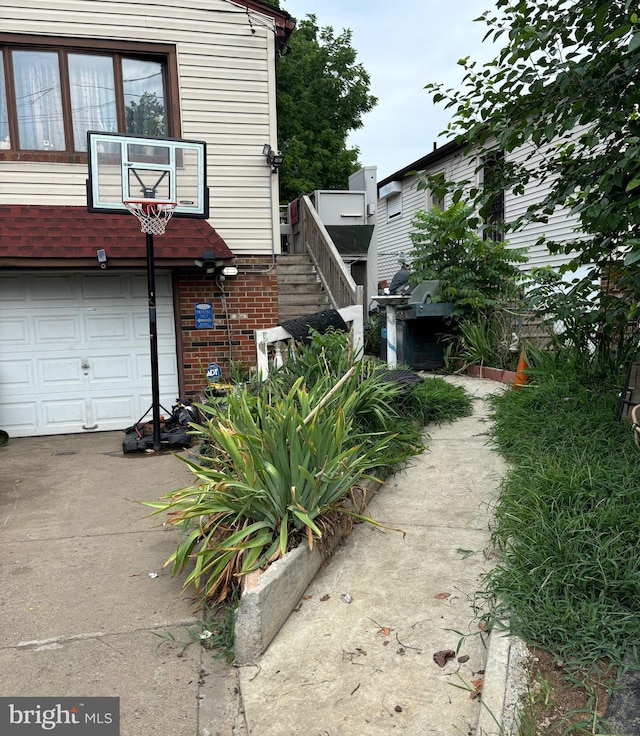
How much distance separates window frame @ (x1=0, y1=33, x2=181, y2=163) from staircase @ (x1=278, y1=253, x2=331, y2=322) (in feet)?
9.72

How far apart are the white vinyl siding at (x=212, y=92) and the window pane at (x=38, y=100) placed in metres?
0.31

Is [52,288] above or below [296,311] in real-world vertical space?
above

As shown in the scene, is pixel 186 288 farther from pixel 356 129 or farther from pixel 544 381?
pixel 356 129

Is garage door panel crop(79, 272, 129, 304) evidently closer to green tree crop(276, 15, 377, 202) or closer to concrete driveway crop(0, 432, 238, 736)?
concrete driveway crop(0, 432, 238, 736)

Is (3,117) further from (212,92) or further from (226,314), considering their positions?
(226,314)

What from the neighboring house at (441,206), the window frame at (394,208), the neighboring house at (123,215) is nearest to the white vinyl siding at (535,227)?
the neighboring house at (441,206)

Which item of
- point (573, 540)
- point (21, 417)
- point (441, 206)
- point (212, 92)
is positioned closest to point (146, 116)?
point (212, 92)

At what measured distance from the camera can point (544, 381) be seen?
226 inches

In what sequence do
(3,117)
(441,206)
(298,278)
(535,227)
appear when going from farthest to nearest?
1. (441,206)
2. (535,227)
3. (298,278)
4. (3,117)

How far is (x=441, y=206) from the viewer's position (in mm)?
16062

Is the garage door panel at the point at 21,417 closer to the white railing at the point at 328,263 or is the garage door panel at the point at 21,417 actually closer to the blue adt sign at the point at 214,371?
the blue adt sign at the point at 214,371

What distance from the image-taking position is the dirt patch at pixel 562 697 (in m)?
2.23

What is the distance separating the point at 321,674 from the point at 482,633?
819 mm

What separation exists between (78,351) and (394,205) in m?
12.9
